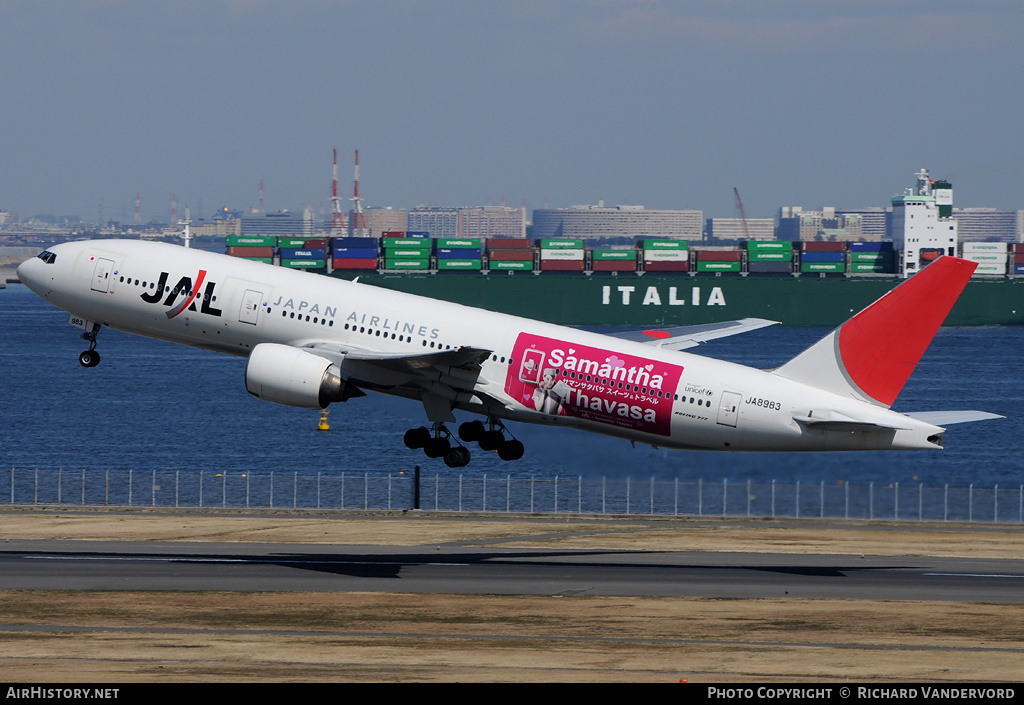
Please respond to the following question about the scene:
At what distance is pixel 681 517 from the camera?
247ft

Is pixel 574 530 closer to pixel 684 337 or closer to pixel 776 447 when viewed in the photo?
pixel 684 337

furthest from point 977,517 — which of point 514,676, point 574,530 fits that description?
point 514,676

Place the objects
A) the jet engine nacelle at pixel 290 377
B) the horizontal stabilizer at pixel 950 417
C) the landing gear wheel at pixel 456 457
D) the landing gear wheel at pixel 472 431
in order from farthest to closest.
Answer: the landing gear wheel at pixel 472 431 < the landing gear wheel at pixel 456 457 < the jet engine nacelle at pixel 290 377 < the horizontal stabilizer at pixel 950 417

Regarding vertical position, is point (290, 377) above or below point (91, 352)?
A: below

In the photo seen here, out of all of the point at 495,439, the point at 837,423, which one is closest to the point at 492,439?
the point at 495,439

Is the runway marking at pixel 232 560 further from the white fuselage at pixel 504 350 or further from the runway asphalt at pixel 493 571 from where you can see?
the white fuselage at pixel 504 350

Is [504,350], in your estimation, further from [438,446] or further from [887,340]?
[887,340]

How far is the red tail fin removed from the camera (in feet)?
154

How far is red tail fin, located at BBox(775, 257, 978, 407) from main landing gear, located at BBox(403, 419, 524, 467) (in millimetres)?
11542

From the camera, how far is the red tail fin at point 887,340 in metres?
47.0

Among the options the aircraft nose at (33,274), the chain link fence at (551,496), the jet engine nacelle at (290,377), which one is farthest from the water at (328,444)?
the aircraft nose at (33,274)

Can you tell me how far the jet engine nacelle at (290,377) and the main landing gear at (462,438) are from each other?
14.0 ft

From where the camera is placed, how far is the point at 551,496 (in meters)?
98.2

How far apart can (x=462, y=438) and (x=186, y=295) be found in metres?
12.4
